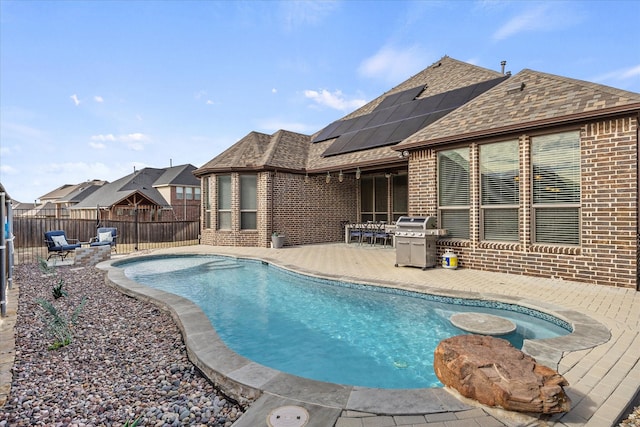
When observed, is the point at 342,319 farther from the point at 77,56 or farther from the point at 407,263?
the point at 77,56

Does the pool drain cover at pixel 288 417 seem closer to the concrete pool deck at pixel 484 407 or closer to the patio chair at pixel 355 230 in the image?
the concrete pool deck at pixel 484 407

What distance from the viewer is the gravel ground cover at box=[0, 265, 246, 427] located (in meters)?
2.25

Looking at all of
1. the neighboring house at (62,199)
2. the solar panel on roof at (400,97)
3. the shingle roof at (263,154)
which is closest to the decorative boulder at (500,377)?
the shingle roof at (263,154)

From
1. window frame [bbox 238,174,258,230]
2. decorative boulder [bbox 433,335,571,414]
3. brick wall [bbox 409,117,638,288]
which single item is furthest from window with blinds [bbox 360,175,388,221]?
decorative boulder [bbox 433,335,571,414]

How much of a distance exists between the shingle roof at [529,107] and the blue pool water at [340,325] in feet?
12.4

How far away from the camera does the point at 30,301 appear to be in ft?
17.3

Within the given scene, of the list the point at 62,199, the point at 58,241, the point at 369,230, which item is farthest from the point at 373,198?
the point at 62,199

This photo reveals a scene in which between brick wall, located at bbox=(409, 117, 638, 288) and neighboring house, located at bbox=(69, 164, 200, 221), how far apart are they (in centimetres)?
2488

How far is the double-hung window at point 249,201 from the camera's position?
1238cm

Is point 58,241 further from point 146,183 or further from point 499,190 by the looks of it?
point 146,183

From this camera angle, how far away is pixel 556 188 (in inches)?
240

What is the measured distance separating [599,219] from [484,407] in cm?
537

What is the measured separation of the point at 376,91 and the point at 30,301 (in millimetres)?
15862

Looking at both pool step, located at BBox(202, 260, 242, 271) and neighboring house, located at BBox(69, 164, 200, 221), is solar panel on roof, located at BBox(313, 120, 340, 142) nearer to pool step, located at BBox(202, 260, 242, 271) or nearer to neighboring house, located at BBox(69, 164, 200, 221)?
pool step, located at BBox(202, 260, 242, 271)
